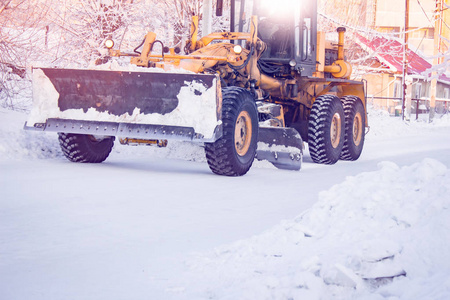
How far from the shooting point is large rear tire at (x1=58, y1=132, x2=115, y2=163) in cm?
994

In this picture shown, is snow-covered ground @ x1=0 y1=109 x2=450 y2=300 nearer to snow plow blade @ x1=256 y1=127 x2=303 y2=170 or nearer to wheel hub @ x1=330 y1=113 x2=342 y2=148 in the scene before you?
snow plow blade @ x1=256 y1=127 x2=303 y2=170

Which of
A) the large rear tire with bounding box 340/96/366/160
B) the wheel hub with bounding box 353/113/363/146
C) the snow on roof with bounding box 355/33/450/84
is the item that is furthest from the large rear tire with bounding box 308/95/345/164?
the snow on roof with bounding box 355/33/450/84

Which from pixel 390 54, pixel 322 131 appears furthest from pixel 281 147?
pixel 390 54

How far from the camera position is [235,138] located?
9.23 metres

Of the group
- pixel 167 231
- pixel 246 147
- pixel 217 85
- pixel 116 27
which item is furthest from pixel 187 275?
pixel 116 27

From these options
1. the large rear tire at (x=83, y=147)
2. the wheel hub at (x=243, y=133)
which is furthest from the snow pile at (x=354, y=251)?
the large rear tire at (x=83, y=147)

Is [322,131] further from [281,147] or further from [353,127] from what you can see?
[353,127]

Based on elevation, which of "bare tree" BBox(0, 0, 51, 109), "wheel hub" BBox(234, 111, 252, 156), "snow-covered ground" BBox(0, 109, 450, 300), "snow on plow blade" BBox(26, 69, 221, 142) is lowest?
"snow-covered ground" BBox(0, 109, 450, 300)

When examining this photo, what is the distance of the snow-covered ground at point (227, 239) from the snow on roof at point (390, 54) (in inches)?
883

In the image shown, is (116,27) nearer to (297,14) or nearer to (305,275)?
(297,14)

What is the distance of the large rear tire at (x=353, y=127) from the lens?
12801 millimetres

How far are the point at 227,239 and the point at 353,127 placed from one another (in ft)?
27.3

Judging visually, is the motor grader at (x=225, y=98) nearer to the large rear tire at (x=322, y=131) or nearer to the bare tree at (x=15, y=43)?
the large rear tire at (x=322, y=131)

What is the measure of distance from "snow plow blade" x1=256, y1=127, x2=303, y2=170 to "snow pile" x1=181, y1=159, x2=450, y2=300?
178 inches
